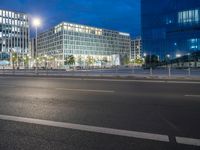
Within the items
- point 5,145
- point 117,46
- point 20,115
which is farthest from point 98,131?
point 117,46

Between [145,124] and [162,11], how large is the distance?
9538cm

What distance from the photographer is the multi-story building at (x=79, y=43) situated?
149625 mm

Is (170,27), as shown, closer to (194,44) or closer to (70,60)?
(194,44)

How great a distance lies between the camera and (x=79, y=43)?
509 ft

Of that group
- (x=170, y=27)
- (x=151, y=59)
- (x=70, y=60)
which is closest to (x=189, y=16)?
(x=170, y=27)

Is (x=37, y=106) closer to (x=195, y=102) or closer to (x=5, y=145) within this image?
(x=5, y=145)

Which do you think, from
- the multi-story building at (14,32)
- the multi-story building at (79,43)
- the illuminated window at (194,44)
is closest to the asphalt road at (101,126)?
the illuminated window at (194,44)

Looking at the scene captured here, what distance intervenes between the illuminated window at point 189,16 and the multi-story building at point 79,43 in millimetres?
50428

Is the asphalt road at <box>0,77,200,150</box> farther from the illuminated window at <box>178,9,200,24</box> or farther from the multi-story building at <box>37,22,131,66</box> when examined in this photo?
the multi-story building at <box>37,22,131,66</box>

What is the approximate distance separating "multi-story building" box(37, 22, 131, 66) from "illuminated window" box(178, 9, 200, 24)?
5043 cm

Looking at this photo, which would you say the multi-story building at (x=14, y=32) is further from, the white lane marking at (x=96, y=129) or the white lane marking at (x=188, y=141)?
the white lane marking at (x=188, y=141)

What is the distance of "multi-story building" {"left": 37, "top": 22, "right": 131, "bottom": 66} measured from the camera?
14962 centimetres

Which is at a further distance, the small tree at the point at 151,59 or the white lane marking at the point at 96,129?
the small tree at the point at 151,59

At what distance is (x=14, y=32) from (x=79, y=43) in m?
37.0
